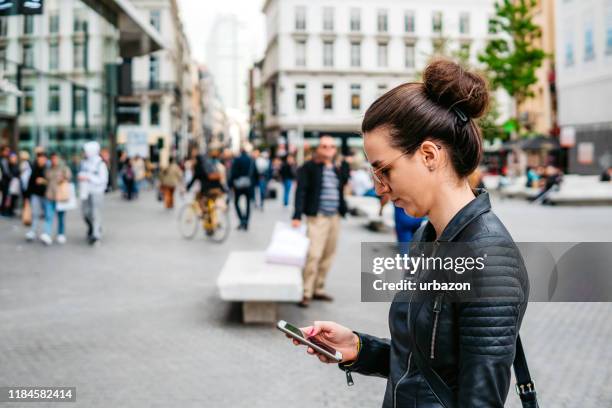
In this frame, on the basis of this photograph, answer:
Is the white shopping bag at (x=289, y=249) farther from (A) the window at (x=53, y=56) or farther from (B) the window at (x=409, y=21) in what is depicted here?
(B) the window at (x=409, y=21)

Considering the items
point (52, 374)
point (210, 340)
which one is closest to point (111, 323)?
point (210, 340)

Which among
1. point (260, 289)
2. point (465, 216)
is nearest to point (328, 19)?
point (260, 289)

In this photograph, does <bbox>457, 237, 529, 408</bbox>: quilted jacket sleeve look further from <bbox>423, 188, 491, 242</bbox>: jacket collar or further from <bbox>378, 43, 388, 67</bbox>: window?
<bbox>378, 43, 388, 67</bbox>: window

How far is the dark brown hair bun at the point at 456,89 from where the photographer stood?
5.53ft

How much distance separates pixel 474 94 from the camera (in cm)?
171

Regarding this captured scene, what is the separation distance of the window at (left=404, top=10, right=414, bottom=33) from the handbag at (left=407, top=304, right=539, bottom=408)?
6840cm

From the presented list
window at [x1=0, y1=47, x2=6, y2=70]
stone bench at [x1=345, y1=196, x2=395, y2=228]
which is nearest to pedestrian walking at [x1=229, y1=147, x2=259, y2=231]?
stone bench at [x1=345, y1=196, x2=395, y2=228]

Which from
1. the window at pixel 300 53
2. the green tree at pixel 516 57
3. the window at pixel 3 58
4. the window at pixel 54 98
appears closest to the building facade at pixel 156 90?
the window at pixel 300 53

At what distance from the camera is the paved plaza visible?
4719 millimetres

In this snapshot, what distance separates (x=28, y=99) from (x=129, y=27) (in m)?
8.36

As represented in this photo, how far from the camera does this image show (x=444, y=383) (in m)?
1.61

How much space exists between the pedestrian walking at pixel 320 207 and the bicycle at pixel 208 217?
585 centimetres

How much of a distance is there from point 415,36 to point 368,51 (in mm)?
A: 5016

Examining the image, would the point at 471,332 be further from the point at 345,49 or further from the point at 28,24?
the point at 345,49
